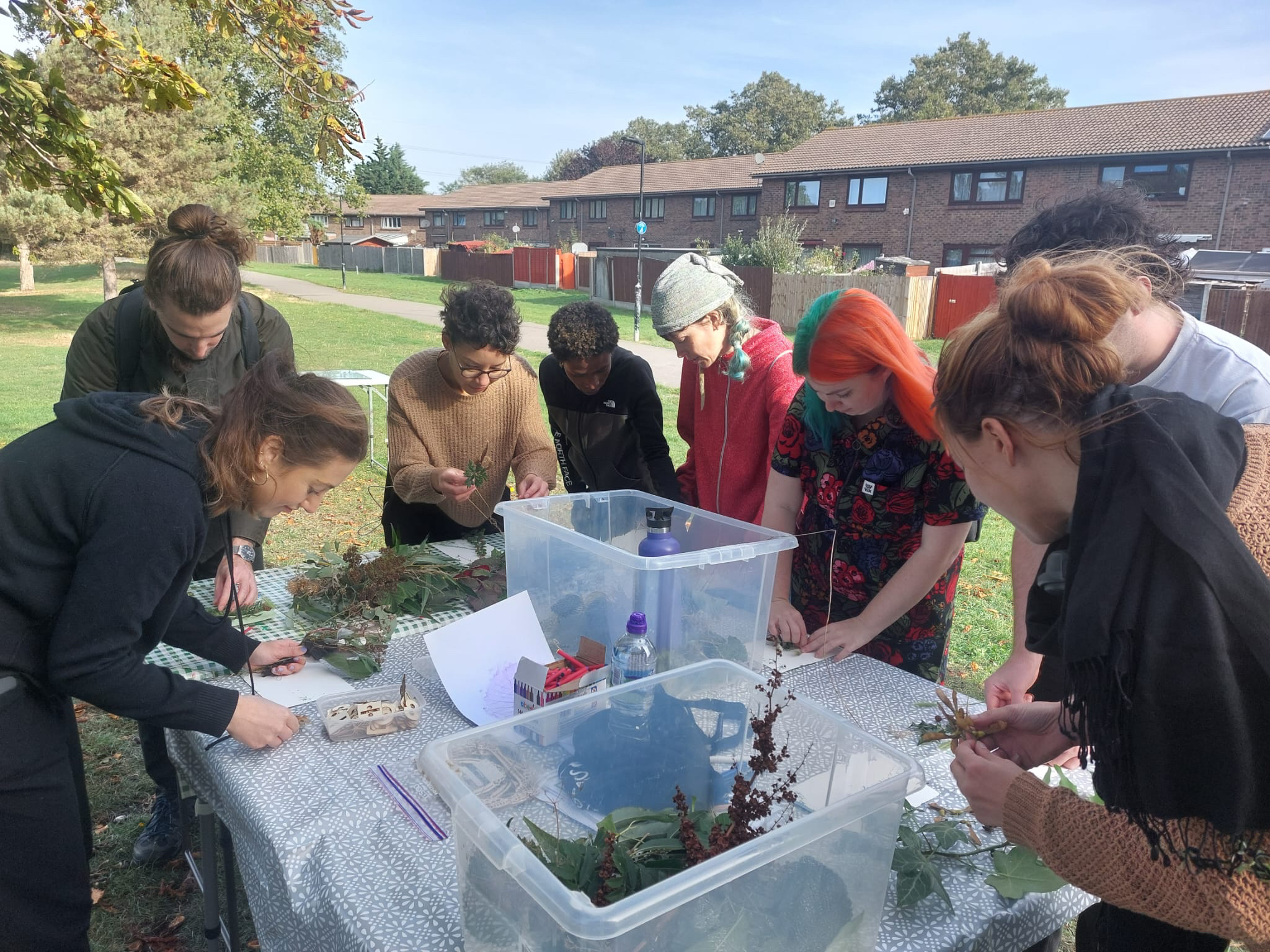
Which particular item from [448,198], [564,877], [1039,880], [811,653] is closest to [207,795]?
[564,877]

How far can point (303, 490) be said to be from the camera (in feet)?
4.94

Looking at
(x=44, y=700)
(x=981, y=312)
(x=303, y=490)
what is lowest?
(x=44, y=700)

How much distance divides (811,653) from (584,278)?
28.6 meters

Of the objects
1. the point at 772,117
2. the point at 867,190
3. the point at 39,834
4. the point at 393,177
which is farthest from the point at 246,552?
the point at 393,177

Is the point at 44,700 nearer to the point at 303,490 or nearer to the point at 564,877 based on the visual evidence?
the point at 303,490

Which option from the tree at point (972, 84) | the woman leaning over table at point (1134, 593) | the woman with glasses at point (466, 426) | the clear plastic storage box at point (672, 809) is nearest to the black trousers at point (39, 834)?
the clear plastic storage box at point (672, 809)

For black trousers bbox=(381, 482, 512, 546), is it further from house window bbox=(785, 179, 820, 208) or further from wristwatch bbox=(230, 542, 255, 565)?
house window bbox=(785, 179, 820, 208)

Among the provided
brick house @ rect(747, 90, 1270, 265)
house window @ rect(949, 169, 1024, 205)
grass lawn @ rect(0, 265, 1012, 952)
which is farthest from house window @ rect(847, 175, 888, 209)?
grass lawn @ rect(0, 265, 1012, 952)

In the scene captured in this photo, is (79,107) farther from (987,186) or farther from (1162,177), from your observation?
(987,186)

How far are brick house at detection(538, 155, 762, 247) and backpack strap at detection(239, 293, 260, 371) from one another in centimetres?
2967

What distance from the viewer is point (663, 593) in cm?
159

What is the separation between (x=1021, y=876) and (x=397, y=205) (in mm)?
61585

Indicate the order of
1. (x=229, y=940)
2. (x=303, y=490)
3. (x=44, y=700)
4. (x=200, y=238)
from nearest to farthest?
(x=44, y=700) < (x=303, y=490) < (x=229, y=940) < (x=200, y=238)

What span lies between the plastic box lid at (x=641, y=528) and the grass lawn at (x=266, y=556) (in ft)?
2.13
